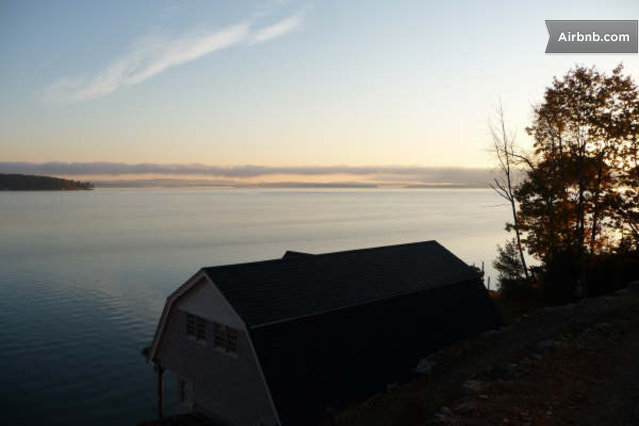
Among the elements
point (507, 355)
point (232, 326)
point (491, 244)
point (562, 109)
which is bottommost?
point (491, 244)

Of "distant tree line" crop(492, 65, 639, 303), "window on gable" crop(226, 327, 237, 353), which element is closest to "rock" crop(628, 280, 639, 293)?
"distant tree line" crop(492, 65, 639, 303)

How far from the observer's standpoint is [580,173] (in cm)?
3491

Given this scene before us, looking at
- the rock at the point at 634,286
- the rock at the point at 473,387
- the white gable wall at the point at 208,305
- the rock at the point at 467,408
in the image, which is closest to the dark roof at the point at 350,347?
the white gable wall at the point at 208,305

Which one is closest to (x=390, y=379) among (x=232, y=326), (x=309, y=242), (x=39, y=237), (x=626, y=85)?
(x=232, y=326)

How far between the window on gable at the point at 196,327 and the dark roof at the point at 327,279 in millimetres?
3327

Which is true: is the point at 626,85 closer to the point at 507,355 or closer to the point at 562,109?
the point at 562,109

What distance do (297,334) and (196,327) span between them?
6.04 meters

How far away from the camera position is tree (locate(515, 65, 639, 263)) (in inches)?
1347

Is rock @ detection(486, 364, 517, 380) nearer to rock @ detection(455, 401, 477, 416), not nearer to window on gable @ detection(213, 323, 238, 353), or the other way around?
rock @ detection(455, 401, 477, 416)

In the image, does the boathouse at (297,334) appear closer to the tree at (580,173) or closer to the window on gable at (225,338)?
the window on gable at (225,338)

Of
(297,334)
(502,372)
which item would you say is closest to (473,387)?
(502,372)

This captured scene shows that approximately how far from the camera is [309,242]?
11838 centimetres

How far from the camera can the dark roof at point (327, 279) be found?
2053 centimetres

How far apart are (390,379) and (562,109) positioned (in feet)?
92.0
